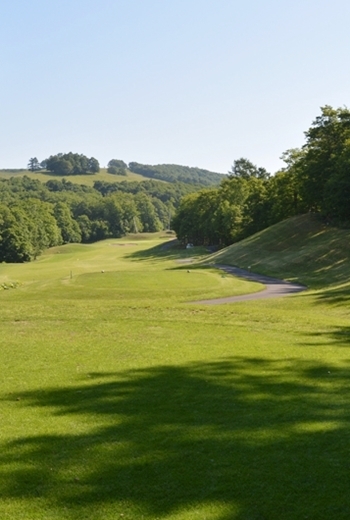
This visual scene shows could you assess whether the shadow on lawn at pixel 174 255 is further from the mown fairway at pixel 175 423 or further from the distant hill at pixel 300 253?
the mown fairway at pixel 175 423

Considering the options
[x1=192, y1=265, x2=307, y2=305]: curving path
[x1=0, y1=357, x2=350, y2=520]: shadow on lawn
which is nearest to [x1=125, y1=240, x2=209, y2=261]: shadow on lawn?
[x1=192, y1=265, x2=307, y2=305]: curving path

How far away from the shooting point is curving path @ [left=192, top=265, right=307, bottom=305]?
38.7m

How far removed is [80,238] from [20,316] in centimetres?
16648

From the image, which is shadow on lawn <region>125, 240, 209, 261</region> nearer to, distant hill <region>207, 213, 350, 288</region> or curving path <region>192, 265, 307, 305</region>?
distant hill <region>207, 213, 350, 288</region>

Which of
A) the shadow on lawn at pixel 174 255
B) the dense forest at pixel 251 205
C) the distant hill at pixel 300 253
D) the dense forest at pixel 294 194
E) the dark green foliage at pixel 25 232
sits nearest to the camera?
the distant hill at pixel 300 253

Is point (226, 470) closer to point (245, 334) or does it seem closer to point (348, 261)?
point (245, 334)

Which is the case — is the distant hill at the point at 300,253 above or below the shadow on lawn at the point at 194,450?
above

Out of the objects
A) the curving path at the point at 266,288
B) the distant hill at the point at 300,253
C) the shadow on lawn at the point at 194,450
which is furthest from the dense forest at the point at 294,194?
the shadow on lawn at the point at 194,450

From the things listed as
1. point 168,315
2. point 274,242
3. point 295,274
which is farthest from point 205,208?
point 168,315

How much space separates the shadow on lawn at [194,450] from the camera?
24.9ft

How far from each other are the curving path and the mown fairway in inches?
663

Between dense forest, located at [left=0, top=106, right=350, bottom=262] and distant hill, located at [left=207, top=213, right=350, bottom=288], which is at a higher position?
dense forest, located at [left=0, top=106, right=350, bottom=262]

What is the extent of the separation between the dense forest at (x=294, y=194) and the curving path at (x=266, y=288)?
17140 mm

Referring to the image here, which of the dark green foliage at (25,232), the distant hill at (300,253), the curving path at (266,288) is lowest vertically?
the curving path at (266,288)
